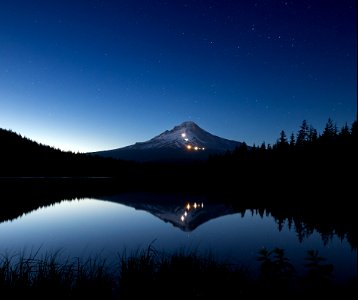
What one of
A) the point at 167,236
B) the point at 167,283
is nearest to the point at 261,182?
the point at 167,236

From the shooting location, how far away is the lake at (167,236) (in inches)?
616

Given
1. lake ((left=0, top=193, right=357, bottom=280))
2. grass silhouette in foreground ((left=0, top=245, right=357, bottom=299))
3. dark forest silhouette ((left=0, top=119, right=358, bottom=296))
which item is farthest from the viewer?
dark forest silhouette ((left=0, top=119, right=358, bottom=296))

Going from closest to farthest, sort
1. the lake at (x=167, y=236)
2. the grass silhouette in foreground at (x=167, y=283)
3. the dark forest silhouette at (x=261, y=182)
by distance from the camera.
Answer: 1. the grass silhouette in foreground at (x=167, y=283)
2. the lake at (x=167, y=236)
3. the dark forest silhouette at (x=261, y=182)

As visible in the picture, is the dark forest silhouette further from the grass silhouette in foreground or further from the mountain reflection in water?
the mountain reflection in water

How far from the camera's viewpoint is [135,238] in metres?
20.6

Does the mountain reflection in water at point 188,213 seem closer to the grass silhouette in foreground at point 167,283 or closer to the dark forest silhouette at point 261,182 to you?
the dark forest silhouette at point 261,182

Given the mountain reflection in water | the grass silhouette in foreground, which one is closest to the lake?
the mountain reflection in water

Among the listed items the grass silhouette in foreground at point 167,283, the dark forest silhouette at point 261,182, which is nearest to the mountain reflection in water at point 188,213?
the dark forest silhouette at point 261,182

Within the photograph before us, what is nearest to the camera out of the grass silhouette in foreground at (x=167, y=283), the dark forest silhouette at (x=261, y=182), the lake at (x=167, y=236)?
the grass silhouette in foreground at (x=167, y=283)

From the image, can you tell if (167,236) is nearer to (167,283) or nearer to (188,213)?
(188,213)

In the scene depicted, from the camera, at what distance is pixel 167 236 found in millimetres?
21031

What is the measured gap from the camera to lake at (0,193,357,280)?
15.7 meters

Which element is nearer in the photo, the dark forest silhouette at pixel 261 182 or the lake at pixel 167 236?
the lake at pixel 167 236

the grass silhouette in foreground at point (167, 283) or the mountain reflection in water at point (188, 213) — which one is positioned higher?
the grass silhouette in foreground at point (167, 283)
